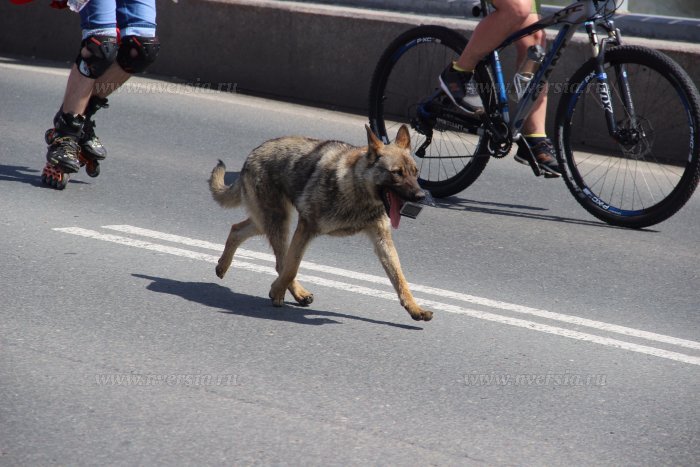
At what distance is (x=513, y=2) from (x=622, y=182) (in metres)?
1.79

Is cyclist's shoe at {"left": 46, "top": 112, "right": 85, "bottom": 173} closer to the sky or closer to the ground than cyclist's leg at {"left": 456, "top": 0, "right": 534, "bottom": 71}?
closer to the ground

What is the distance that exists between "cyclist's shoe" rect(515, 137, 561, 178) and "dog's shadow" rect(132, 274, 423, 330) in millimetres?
2678

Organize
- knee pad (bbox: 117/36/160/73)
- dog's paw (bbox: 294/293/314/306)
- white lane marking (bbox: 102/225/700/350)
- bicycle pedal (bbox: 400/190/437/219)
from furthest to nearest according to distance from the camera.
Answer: knee pad (bbox: 117/36/160/73) < dog's paw (bbox: 294/293/314/306) < white lane marking (bbox: 102/225/700/350) < bicycle pedal (bbox: 400/190/437/219)

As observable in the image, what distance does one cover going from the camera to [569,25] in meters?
7.68

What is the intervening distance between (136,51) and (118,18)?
0.28 meters

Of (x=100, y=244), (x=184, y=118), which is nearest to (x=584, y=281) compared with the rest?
(x=100, y=244)

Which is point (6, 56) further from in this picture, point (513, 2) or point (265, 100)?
point (513, 2)

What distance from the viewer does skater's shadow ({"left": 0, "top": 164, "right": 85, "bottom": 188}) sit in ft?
26.4

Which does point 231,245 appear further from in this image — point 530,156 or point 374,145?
point 530,156

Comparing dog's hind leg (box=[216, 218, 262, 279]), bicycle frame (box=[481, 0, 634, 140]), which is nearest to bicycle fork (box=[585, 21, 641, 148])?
bicycle frame (box=[481, 0, 634, 140])

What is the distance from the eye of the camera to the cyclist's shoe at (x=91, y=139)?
26.0 feet

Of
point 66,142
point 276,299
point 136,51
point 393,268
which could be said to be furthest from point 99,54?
point 393,268

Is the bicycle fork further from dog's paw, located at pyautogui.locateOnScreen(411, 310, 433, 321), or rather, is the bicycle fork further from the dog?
dog's paw, located at pyautogui.locateOnScreen(411, 310, 433, 321)

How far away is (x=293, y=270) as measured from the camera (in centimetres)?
559
